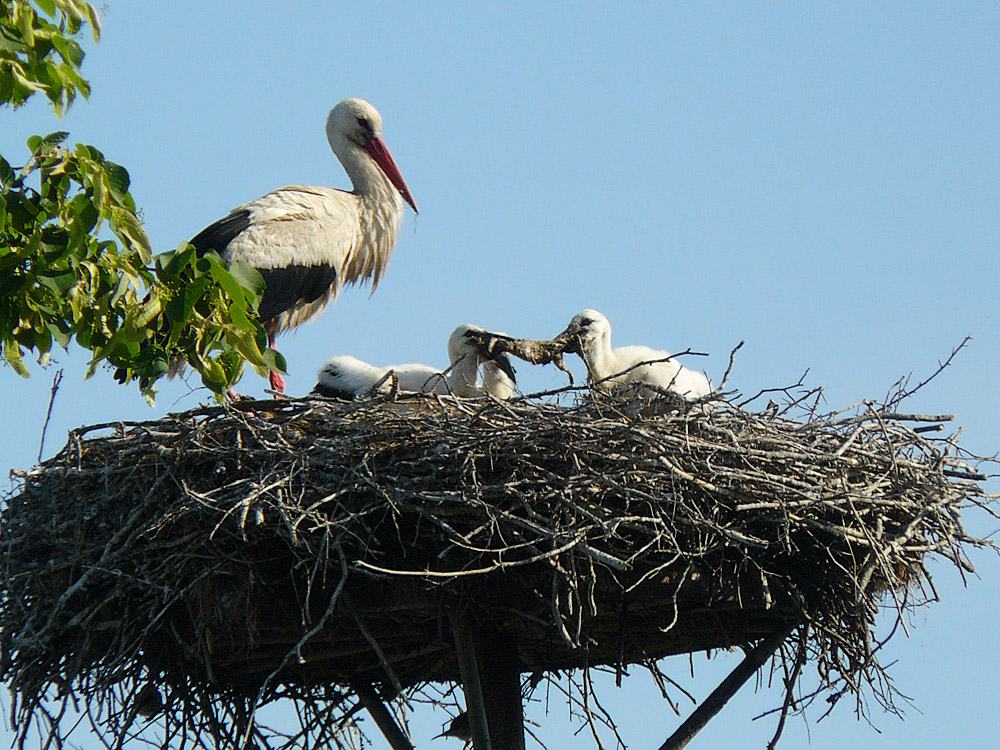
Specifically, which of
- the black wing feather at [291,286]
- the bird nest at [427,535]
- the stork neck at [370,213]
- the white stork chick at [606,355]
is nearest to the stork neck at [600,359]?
the white stork chick at [606,355]

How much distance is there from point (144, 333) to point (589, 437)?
1.36 metres

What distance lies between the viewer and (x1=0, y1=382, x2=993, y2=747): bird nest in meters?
4.29

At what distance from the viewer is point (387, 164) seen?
8.62 metres

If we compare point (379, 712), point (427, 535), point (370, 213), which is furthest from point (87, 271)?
point (370, 213)

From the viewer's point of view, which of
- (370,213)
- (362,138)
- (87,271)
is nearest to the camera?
(87,271)

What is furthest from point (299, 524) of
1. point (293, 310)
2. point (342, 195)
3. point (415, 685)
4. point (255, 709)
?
point (342, 195)

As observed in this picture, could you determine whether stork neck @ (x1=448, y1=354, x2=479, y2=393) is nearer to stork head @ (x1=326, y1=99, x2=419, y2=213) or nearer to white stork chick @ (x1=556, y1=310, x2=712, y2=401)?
white stork chick @ (x1=556, y1=310, x2=712, y2=401)

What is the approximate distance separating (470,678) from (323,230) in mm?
3913

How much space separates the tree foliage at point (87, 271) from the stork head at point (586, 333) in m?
2.22

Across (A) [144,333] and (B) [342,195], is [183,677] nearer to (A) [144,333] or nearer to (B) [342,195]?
(A) [144,333]

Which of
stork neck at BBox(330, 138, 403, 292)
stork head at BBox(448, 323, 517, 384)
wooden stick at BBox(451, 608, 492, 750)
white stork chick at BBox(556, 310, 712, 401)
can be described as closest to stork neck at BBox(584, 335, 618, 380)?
white stork chick at BBox(556, 310, 712, 401)

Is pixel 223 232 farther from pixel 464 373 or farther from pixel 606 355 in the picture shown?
pixel 606 355

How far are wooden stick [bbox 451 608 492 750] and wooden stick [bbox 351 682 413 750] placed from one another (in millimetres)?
514

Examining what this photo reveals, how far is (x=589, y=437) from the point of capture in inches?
174
